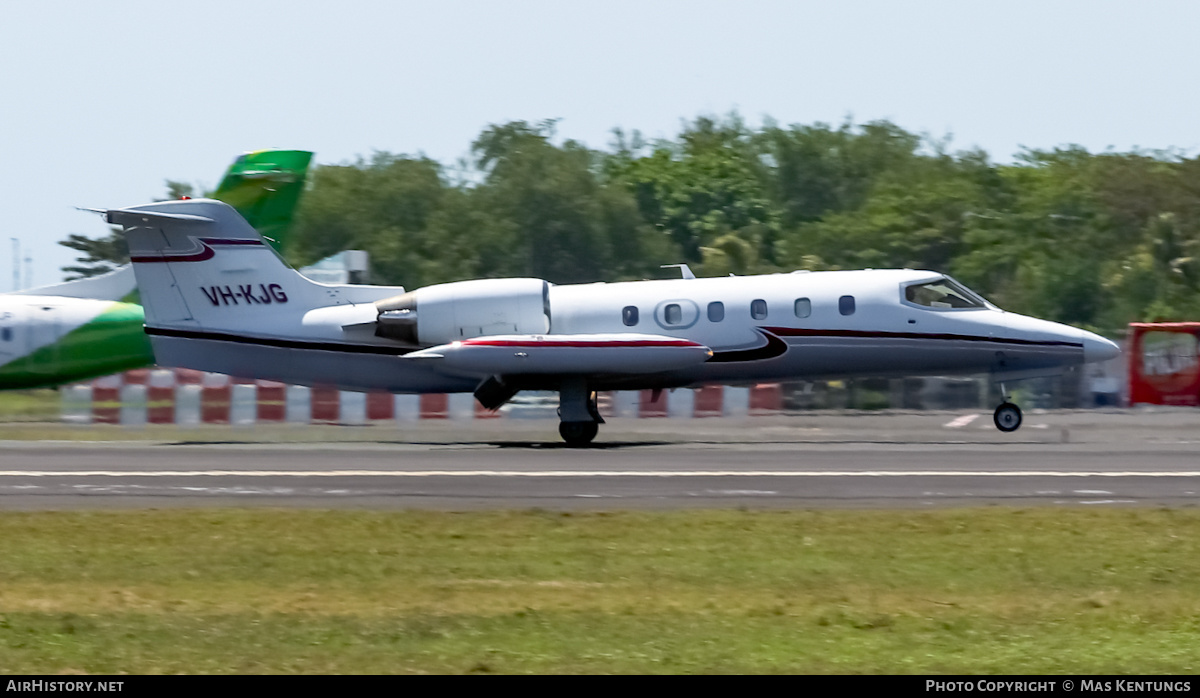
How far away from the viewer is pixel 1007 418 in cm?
2642

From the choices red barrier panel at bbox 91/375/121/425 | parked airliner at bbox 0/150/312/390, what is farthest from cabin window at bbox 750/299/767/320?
red barrier panel at bbox 91/375/121/425

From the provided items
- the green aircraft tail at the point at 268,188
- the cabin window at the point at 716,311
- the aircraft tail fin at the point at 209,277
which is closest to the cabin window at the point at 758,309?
the cabin window at the point at 716,311

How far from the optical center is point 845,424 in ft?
101

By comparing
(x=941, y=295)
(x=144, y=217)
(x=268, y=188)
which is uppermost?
(x=268, y=188)

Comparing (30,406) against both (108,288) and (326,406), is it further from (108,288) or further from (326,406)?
(326,406)

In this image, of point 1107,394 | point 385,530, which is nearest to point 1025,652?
point 385,530

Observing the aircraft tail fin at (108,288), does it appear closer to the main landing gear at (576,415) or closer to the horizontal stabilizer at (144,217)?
the horizontal stabilizer at (144,217)

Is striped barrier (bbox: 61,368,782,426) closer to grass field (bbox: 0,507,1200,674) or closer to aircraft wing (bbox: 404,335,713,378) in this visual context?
aircraft wing (bbox: 404,335,713,378)

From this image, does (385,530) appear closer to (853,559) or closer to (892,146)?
(853,559)

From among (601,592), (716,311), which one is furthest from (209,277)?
(601,592)

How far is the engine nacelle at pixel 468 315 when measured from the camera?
2575 centimetres

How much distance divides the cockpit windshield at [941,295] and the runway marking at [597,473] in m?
6.75

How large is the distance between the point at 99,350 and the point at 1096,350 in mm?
19896
